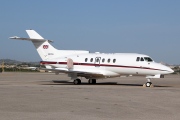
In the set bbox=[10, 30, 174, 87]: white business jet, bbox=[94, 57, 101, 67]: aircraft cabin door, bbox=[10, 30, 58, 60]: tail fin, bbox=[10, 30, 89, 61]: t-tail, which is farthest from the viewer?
bbox=[10, 30, 58, 60]: tail fin

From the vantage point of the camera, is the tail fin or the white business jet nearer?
the white business jet

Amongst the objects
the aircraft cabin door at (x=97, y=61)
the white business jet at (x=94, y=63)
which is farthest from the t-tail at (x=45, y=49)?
the aircraft cabin door at (x=97, y=61)

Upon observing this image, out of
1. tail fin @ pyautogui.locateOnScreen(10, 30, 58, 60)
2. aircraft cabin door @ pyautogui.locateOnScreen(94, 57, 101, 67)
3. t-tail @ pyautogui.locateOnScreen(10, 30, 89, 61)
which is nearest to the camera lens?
aircraft cabin door @ pyautogui.locateOnScreen(94, 57, 101, 67)

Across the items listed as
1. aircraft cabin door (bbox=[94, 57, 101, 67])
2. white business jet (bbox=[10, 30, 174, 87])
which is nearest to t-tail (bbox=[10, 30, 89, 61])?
white business jet (bbox=[10, 30, 174, 87])

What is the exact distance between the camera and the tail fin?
34.9 meters

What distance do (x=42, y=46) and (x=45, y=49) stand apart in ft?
1.49

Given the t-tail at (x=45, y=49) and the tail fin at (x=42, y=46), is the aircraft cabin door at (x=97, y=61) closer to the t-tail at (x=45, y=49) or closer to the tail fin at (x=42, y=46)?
the t-tail at (x=45, y=49)

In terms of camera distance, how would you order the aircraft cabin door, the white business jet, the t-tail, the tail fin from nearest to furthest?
the white business jet < the aircraft cabin door < the t-tail < the tail fin

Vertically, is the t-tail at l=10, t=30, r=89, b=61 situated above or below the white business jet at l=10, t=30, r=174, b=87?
above

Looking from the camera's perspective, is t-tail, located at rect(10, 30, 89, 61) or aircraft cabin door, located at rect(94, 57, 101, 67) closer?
aircraft cabin door, located at rect(94, 57, 101, 67)

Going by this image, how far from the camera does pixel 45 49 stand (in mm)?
35031

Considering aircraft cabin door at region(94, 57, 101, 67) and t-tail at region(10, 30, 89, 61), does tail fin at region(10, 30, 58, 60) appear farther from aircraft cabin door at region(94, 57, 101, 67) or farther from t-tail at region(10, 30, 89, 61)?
aircraft cabin door at region(94, 57, 101, 67)

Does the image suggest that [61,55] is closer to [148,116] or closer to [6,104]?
[6,104]

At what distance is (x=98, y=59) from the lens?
3189cm
